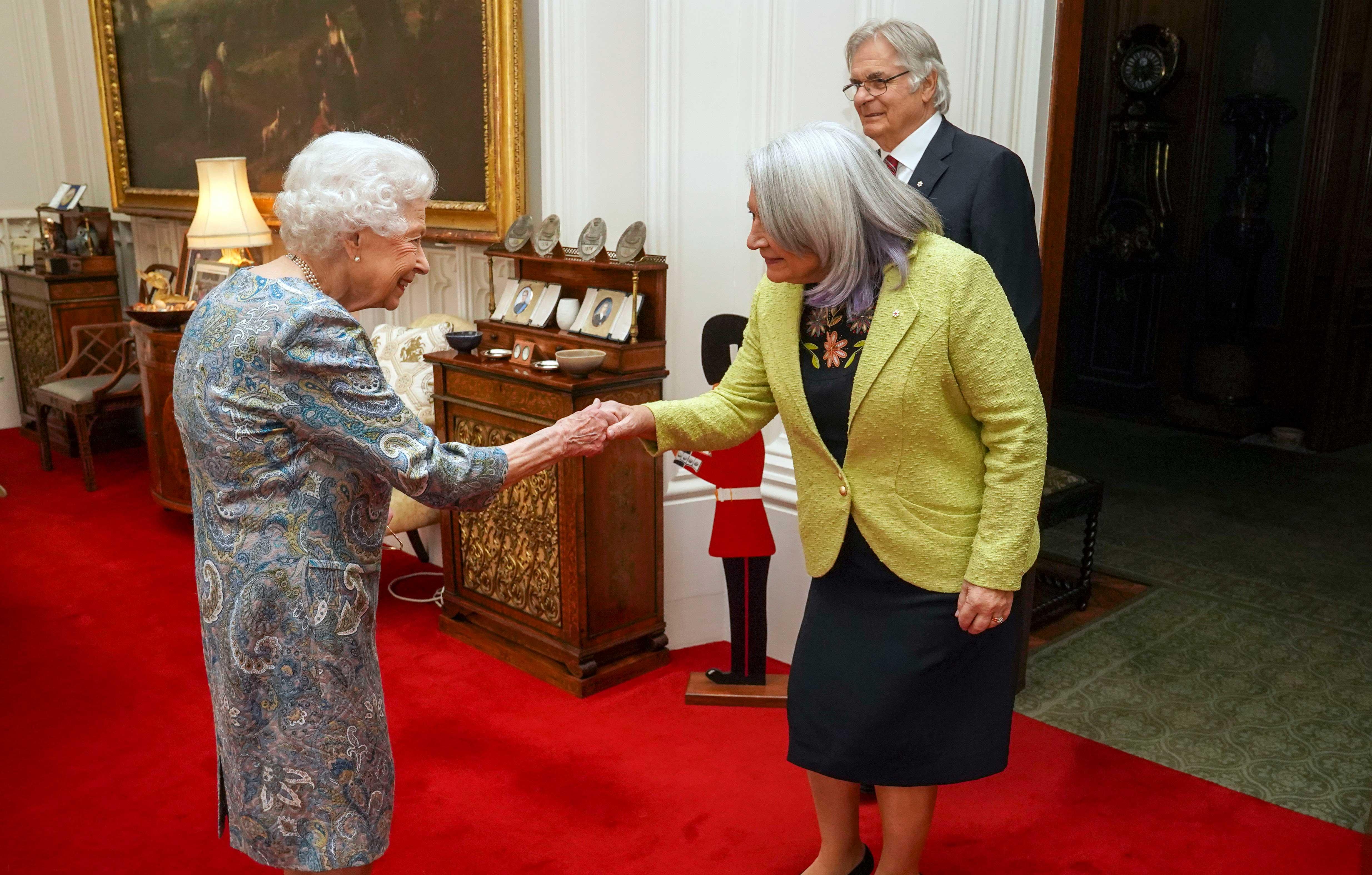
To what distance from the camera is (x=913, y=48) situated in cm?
275

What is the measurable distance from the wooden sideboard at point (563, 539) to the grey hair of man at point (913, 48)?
1441 millimetres

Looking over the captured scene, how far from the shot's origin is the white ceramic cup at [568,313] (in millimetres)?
4094

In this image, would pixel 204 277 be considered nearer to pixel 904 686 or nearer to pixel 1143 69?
pixel 904 686

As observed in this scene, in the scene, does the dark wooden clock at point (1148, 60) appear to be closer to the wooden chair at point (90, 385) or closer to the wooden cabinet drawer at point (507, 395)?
the wooden cabinet drawer at point (507, 395)

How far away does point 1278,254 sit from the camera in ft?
24.8

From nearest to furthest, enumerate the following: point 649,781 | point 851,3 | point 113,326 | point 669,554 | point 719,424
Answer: point 719,424 < point 649,781 < point 851,3 < point 669,554 < point 113,326

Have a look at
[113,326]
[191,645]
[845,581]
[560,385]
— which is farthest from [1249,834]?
[113,326]

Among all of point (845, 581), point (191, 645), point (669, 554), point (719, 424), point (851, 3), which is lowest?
point (191, 645)

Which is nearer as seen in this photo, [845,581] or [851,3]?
[845,581]

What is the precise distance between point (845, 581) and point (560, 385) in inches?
Result: 64.0

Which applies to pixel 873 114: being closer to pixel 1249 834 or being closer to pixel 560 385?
pixel 560 385

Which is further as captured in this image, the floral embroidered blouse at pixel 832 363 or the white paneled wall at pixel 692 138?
the white paneled wall at pixel 692 138

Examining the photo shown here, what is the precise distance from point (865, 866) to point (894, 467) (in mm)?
1022

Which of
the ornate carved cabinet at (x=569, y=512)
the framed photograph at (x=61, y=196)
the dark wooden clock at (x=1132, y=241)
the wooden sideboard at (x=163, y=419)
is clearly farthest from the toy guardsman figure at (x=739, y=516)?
the framed photograph at (x=61, y=196)
